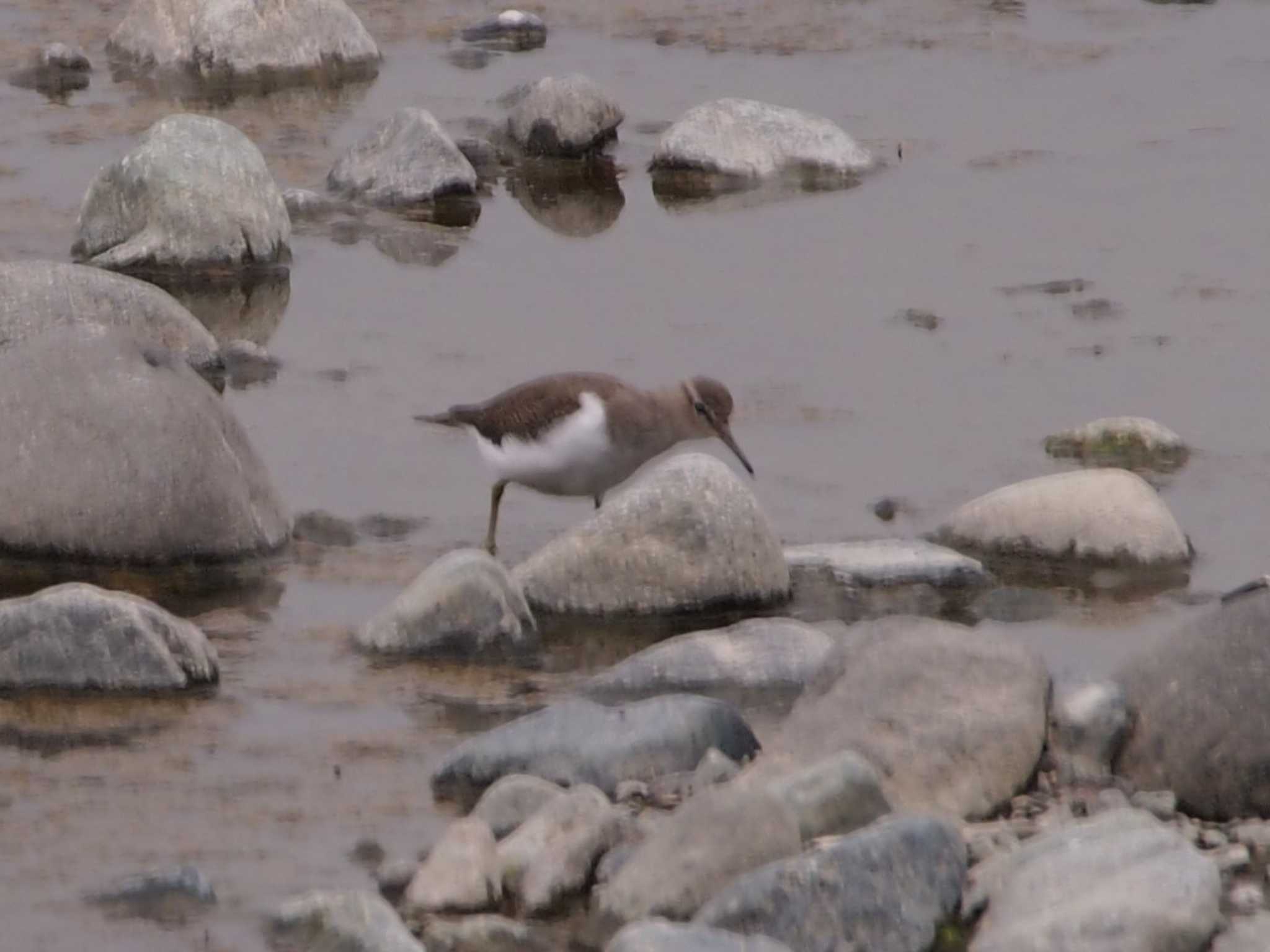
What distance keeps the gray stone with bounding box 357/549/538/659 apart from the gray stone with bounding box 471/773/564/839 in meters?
1.74

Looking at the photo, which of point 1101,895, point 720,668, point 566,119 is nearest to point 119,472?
point 720,668

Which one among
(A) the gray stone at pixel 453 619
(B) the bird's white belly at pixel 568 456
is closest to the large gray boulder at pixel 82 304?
(B) the bird's white belly at pixel 568 456

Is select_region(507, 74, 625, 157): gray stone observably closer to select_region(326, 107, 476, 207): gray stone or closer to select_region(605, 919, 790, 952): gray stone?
select_region(326, 107, 476, 207): gray stone

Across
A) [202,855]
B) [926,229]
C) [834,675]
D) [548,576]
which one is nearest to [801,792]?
[834,675]

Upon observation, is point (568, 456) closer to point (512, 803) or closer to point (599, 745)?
point (599, 745)

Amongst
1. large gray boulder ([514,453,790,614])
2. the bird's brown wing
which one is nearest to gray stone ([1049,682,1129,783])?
large gray boulder ([514,453,790,614])

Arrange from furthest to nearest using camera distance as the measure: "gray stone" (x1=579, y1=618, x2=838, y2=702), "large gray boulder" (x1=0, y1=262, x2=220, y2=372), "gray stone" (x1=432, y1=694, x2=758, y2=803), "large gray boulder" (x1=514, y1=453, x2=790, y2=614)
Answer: "large gray boulder" (x1=0, y1=262, x2=220, y2=372) < "large gray boulder" (x1=514, y1=453, x2=790, y2=614) < "gray stone" (x1=579, y1=618, x2=838, y2=702) < "gray stone" (x1=432, y1=694, x2=758, y2=803)

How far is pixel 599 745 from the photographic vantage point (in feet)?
25.9

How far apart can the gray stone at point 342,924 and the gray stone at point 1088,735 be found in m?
2.12

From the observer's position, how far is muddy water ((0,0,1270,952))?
8164 millimetres

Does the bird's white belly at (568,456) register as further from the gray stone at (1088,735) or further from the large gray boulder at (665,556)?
the gray stone at (1088,735)

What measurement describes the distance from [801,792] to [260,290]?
7784mm

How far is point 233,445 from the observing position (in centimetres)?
1038

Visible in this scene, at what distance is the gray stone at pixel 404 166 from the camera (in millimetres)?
15953
